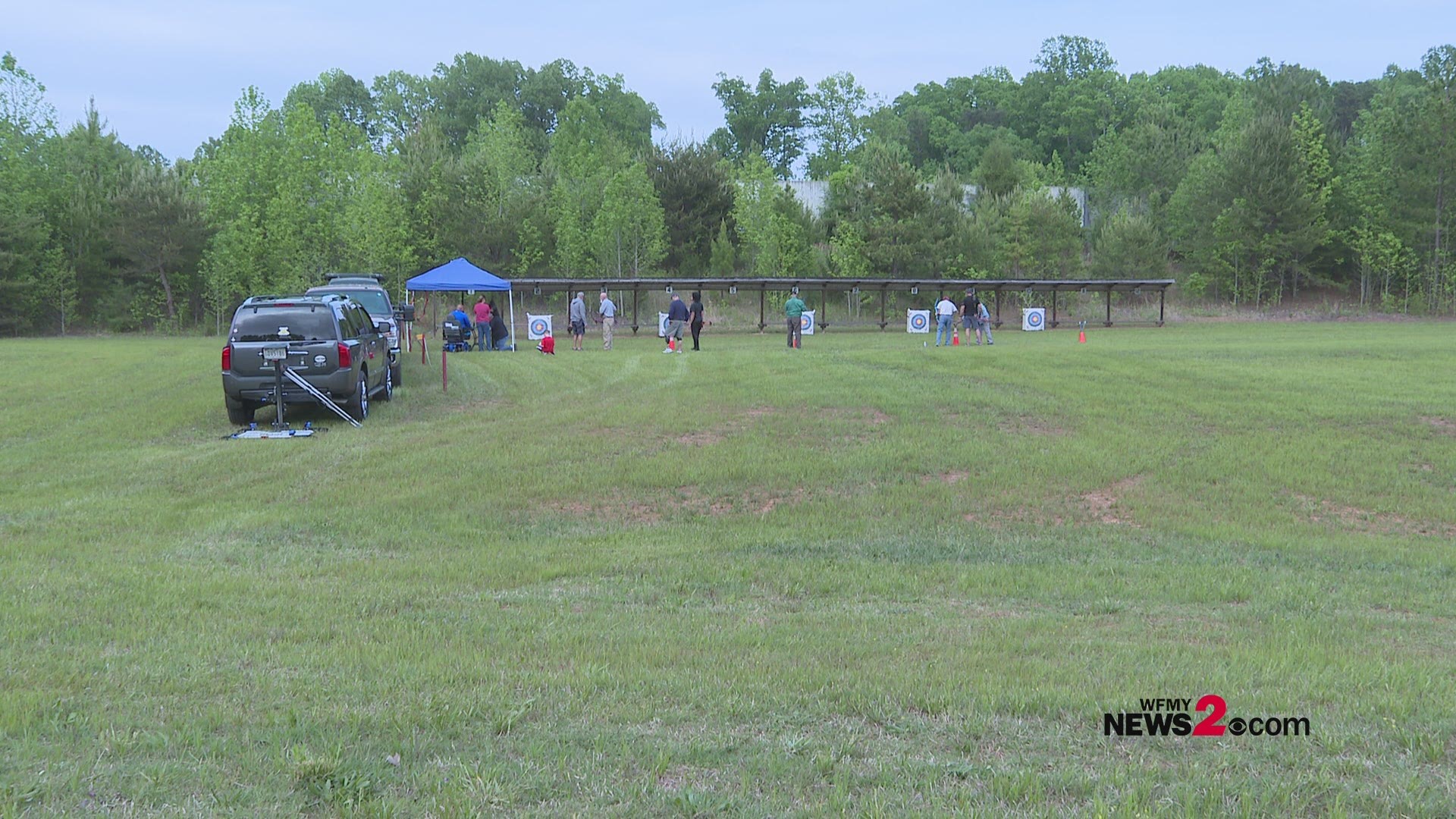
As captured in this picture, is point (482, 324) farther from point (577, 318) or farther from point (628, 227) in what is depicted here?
point (628, 227)

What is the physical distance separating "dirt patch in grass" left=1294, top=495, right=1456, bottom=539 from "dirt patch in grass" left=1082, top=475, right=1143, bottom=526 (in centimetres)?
193

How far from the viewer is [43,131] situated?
58.0 meters

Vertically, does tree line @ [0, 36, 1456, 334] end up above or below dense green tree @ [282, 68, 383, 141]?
below

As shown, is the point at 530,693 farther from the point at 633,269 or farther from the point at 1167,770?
the point at 633,269

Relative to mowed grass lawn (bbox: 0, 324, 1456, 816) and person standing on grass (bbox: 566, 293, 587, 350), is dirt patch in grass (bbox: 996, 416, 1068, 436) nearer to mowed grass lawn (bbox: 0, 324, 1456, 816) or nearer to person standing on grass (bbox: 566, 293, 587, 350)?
mowed grass lawn (bbox: 0, 324, 1456, 816)

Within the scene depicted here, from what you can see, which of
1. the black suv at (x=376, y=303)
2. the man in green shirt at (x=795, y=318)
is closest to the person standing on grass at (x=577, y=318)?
the man in green shirt at (x=795, y=318)

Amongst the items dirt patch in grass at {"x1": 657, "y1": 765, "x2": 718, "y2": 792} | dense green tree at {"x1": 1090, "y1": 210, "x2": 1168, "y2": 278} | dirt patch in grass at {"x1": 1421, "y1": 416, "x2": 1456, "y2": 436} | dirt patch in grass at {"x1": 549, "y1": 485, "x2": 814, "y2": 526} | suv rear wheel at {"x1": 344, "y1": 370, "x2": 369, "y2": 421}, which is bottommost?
dirt patch in grass at {"x1": 549, "y1": 485, "x2": 814, "y2": 526}

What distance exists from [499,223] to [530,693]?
54.1m

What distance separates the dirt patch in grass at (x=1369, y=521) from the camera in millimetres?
12195

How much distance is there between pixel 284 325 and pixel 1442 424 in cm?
1750

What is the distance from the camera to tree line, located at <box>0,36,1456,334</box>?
53250mm

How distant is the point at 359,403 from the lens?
17375mm

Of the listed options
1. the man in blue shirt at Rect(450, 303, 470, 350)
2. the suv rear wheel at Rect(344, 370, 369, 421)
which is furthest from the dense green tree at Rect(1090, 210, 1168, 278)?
the suv rear wheel at Rect(344, 370, 369, 421)

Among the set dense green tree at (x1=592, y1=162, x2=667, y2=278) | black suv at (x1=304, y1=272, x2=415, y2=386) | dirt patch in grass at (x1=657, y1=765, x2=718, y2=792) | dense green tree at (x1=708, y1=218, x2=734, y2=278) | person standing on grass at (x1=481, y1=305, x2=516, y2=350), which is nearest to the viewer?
dirt patch in grass at (x1=657, y1=765, x2=718, y2=792)
